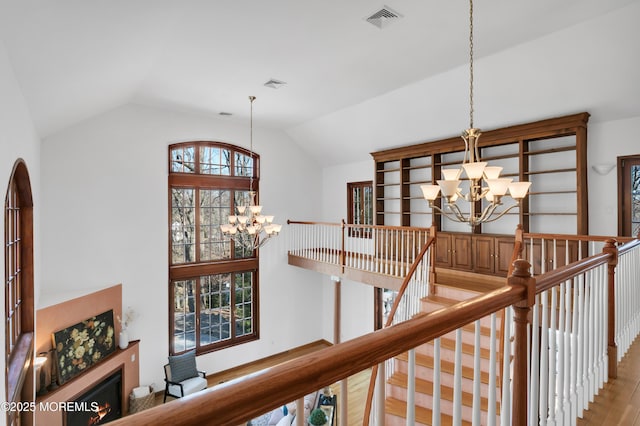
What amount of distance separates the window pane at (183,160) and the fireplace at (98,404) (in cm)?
397

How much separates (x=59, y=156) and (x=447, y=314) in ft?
22.7

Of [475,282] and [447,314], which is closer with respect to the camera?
[447,314]

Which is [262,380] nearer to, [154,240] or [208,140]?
[154,240]

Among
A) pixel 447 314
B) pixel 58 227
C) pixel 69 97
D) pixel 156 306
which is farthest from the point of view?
pixel 156 306

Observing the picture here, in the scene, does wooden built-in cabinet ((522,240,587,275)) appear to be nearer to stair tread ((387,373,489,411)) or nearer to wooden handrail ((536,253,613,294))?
stair tread ((387,373,489,411))

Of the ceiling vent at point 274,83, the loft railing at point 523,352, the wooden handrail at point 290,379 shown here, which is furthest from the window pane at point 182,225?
the wooden handrail at point 290,379

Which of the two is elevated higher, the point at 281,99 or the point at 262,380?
the point at 281,99

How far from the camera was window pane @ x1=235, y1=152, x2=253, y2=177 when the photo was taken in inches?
319

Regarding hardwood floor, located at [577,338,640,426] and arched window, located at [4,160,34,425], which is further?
arched window, located at [4,160,34,425]

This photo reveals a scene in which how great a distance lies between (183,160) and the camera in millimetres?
7332

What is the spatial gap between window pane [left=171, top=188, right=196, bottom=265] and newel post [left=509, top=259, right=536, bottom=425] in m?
6.91

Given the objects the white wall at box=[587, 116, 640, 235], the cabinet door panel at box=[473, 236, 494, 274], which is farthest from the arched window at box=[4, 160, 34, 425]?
the white wall at box=[587, 116, 640, 235]

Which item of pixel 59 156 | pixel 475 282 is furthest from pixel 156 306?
pixel 475 282

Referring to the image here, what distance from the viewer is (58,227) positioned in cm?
580
